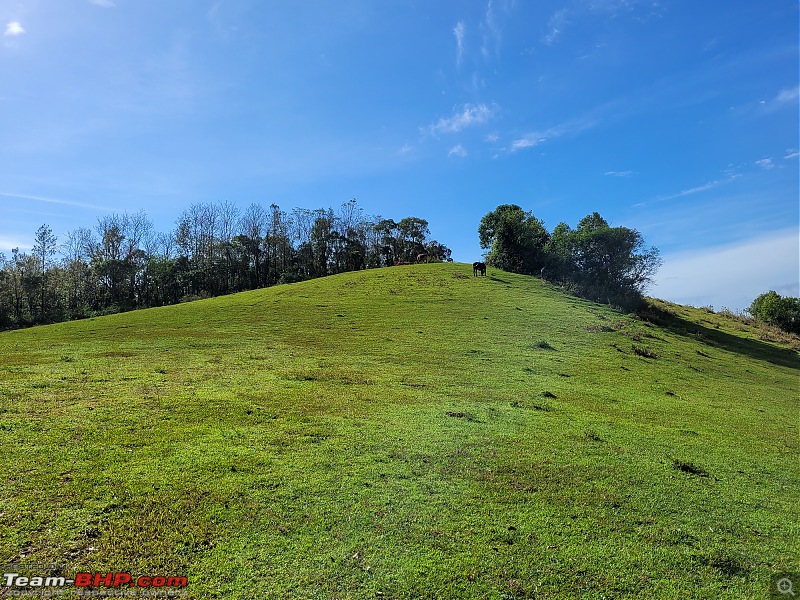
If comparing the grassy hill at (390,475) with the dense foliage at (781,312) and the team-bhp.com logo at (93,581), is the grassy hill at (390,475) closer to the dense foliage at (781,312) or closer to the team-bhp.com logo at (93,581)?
the team-bhp.com logo at (93,581)

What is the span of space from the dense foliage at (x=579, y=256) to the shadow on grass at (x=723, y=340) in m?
2.97

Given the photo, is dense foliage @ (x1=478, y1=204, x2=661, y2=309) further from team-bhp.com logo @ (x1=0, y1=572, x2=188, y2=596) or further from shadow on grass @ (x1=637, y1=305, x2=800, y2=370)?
team-bhp.com logo @ (x1=0, y1=572, x2=188, y2=596)

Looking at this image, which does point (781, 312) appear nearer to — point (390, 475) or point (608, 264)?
point (608, 264)

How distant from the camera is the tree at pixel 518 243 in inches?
2119

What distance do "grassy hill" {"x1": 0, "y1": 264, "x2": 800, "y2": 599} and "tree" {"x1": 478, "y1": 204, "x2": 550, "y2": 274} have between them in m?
35.7

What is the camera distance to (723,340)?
33406 mm

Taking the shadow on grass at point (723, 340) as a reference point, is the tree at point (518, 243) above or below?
above

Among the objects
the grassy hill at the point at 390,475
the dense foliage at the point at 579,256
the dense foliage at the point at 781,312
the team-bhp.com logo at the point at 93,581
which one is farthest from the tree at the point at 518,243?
the team-bhp.com logo at the point at 93,581

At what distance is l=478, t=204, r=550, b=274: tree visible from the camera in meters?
53.8

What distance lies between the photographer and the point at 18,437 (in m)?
8.19

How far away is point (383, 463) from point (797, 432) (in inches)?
577

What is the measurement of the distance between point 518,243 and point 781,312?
3129 cm

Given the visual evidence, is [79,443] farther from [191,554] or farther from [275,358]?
[275,358]

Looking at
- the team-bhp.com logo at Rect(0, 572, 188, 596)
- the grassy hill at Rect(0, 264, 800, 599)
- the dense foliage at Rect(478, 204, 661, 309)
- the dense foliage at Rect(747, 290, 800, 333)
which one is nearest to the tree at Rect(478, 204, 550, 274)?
the dense foliage at Rect(478, 204, 661, 309)
